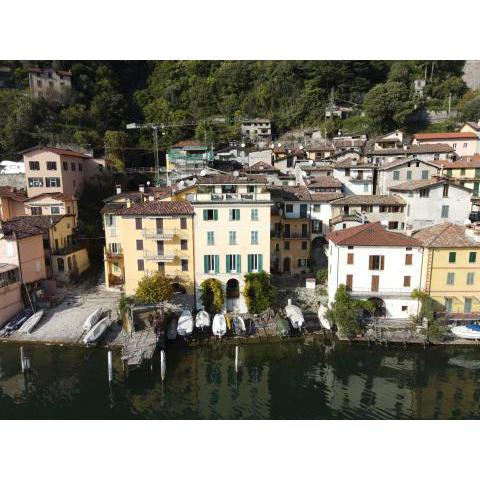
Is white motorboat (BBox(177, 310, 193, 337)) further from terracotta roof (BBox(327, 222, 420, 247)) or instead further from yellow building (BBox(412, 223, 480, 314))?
yellow building (BBox(412, 223, 480, 314))

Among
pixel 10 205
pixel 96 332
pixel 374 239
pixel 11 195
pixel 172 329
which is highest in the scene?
pixel 11 195

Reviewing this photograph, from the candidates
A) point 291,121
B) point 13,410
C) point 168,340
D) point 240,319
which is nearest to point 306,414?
point 240,319

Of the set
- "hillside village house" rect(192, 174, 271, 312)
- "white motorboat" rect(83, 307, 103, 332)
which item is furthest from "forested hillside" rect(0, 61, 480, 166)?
"white motorboat" rect(83, 307, 103, 332)

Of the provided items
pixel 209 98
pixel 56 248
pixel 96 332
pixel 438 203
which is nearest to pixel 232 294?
pixel 96 332

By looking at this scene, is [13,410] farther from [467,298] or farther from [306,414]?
[467,298]

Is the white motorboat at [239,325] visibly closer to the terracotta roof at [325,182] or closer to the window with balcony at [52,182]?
the terracotta roof at [325,182]

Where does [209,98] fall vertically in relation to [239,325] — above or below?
above

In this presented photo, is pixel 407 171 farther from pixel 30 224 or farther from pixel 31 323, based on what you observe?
pixel 31 323
